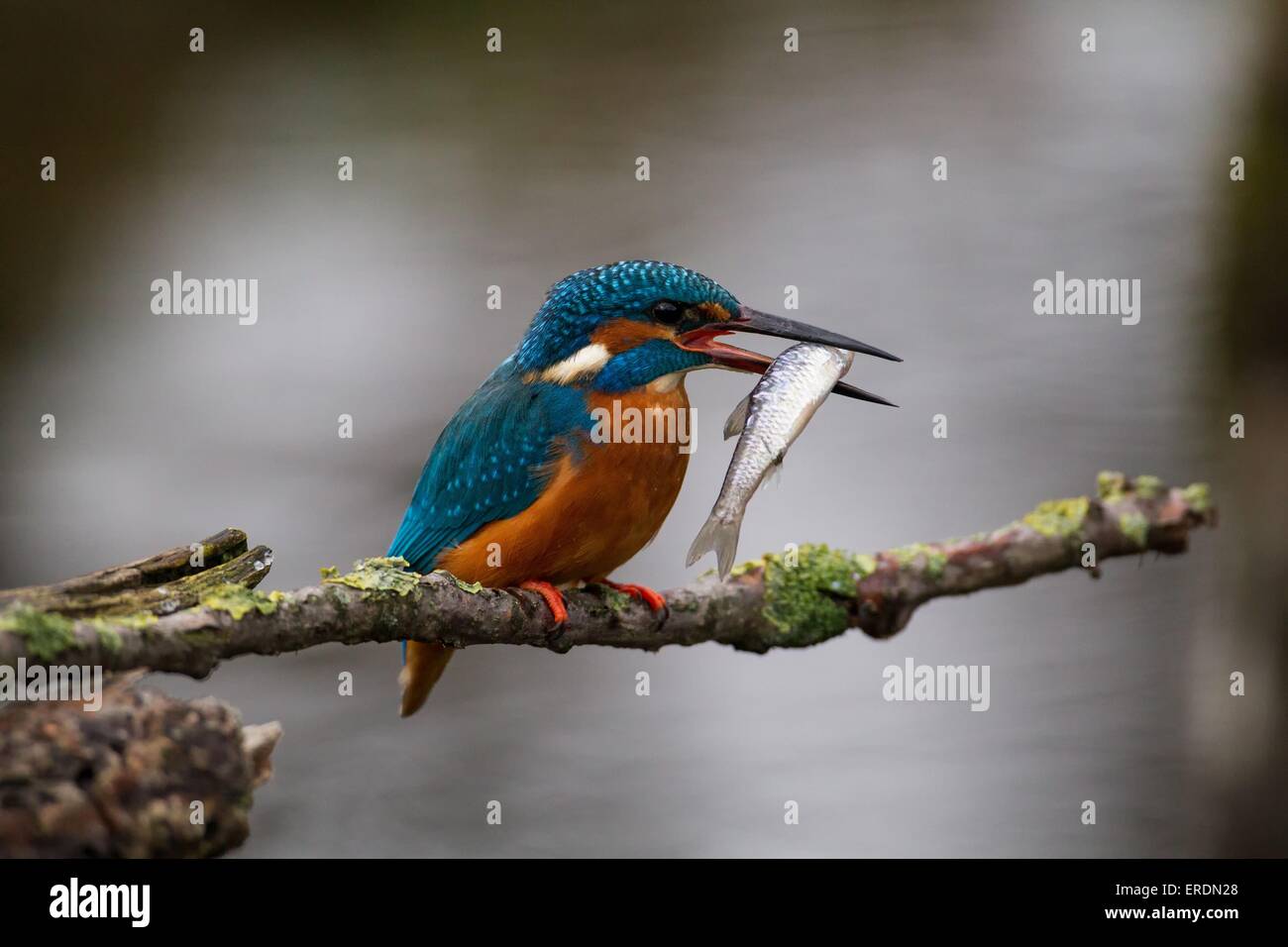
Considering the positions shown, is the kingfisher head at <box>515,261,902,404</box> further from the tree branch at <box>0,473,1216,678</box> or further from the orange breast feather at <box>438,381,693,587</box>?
the tree branch at <box>0,473,1216,678</box>

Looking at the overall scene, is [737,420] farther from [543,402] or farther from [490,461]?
[490,461]

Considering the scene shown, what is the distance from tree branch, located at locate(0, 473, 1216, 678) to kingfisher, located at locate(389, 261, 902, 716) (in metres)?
0.13

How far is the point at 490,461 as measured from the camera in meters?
2.56

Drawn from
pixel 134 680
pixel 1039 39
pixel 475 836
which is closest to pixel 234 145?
pixel 475 836

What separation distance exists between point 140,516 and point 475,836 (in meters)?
1.76

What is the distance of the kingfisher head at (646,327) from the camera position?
8.33 feet

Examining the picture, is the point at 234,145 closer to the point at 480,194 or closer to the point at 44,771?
the point at 480,194

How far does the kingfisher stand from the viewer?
246 centimetres

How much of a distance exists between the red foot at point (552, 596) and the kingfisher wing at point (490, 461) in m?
0.17

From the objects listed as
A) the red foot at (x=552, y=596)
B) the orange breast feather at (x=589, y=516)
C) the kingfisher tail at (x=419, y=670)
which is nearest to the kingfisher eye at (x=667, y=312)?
the orange breast feather at (x=589, y=516)

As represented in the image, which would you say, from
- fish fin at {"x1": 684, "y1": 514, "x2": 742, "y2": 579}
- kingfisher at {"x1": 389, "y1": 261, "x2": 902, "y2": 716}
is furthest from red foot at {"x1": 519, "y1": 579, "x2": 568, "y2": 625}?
fish fin at {"x1": 684, "y1": 514, "x2": 742, "y2": 579}

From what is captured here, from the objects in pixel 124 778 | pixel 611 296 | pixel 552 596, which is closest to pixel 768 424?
pixel 611 296

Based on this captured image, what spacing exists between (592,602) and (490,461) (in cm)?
39

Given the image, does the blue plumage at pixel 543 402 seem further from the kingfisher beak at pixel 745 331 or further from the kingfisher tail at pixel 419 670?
the kingfisher tail at pixel 419 670
